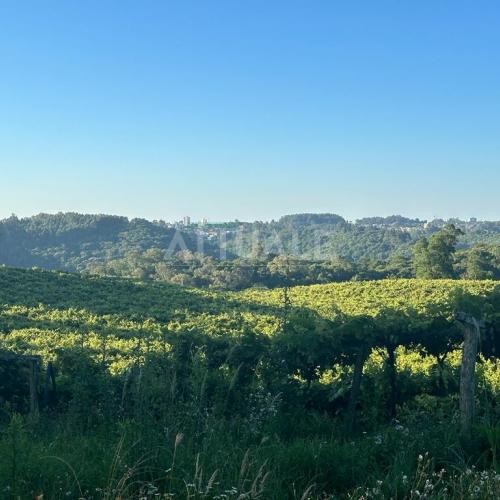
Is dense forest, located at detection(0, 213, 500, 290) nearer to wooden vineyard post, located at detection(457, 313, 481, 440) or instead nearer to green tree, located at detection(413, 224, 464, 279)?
green tree, located at detection(413, 224, 464, 279)

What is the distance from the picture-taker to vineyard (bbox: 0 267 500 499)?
3.37m

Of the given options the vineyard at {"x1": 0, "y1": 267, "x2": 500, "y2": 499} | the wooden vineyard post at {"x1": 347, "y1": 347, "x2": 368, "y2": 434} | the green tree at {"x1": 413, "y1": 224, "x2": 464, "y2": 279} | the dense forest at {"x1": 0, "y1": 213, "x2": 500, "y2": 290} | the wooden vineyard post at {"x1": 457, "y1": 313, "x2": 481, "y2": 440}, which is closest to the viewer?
the vineyard at {"x1": 0, "y1": 267, "x2": 500, "y2": 499}

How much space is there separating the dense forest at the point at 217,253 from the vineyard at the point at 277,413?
21.6 m

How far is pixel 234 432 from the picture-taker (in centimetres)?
502

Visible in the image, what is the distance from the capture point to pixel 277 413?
5891mm

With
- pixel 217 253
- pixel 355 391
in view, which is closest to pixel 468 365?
pixel 355 391

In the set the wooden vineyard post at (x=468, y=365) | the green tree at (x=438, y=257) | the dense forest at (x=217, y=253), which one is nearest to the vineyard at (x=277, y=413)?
the wooden vineyard post at (x=468, y=365)

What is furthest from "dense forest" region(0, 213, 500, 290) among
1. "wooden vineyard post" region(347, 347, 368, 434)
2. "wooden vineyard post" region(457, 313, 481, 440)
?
"wooden vineyard post" region(457, 313, 481, 440)

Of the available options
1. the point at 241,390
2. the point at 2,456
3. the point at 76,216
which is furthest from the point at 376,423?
the point at 76,216

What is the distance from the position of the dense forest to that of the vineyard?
70.7 ft

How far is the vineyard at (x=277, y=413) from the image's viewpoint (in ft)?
11.1

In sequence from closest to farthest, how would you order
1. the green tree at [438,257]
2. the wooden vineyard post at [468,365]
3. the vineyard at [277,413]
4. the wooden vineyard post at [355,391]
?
1. the vineyard at [277,413]
2. the wooden vineyard post at [468,365]
3. the wooden vineyard post at [355,391]
4. the green tree at [438,257]

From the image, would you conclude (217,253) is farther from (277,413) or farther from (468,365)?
(468,365)

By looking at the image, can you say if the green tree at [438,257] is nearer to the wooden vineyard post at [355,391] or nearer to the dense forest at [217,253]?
the dense forest at [217,253]
